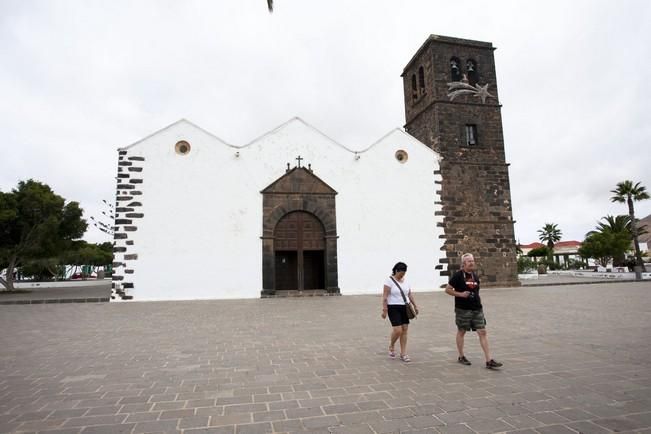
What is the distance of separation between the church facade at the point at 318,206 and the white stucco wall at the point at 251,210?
0.13 feet

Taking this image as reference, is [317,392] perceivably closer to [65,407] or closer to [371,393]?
[371,393]

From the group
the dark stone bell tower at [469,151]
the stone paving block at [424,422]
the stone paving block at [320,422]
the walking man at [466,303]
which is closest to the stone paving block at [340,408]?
the stone paving block at [320,422]

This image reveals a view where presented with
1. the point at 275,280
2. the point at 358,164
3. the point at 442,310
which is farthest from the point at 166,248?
the point at 442,310

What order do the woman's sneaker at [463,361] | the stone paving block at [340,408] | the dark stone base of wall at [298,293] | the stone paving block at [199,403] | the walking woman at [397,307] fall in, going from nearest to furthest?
the stone paving block at [340,408], the stone paving block at [199,403], the woman's sneaker at [463,361], the walking woman at [397,307], the dark stone base of wall at [298,293]

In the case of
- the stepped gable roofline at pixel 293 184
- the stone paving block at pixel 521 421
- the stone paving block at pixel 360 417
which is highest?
the stepped gable roofline at pixel 293 184

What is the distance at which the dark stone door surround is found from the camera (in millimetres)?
14898

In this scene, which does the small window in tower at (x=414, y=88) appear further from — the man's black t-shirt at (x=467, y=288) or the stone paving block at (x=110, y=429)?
the stone paving block at (x=110, y=429)

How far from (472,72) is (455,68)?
917 millimetres

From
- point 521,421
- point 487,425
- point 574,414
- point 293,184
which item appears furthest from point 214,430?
point 293,184

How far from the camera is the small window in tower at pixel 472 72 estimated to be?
18484 millimetres

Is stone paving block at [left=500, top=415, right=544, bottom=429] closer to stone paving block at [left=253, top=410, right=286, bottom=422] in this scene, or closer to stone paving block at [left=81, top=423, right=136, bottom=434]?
stone paving block at [left=253, top=410, right=286, bottom=422]

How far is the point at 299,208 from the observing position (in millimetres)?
15422

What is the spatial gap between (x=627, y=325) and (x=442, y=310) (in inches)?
149

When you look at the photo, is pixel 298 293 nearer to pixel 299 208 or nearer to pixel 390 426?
pixel 299 208
